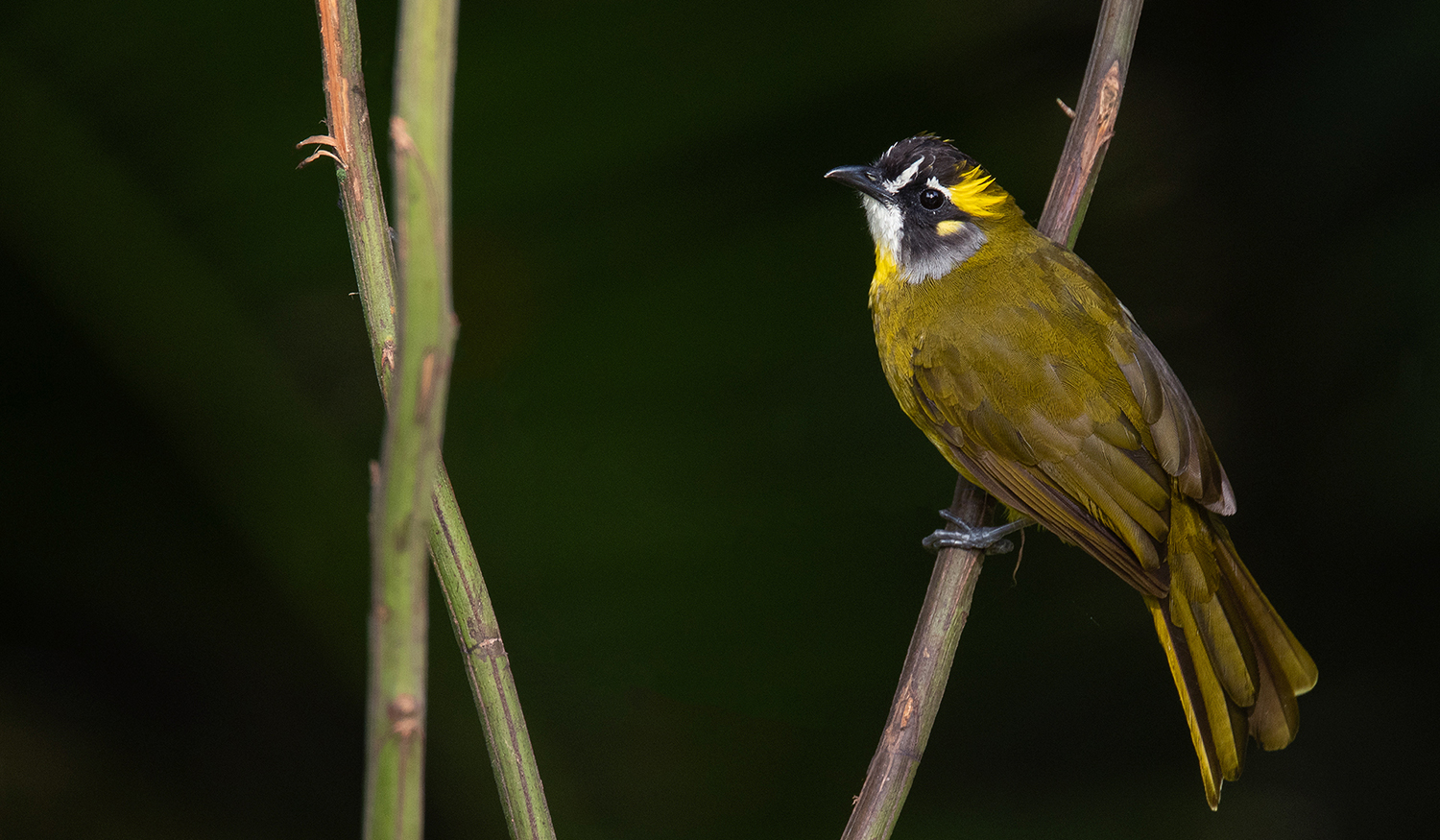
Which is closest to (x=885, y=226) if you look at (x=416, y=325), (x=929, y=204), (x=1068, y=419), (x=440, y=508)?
(x=929, y=204)

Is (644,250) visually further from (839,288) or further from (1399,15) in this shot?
(1399,15)

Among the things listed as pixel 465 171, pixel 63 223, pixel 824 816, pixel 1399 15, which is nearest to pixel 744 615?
pixel 824 816

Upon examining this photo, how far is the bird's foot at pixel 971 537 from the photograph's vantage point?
1.80 meters

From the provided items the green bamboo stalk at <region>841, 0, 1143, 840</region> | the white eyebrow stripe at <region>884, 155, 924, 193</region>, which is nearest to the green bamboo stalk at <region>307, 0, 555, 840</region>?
the green bamboo stalk at <region>841, 0, 1143, 840</region>

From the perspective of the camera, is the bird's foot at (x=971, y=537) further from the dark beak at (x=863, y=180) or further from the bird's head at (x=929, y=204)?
the dark beak at (x=863, y=180)

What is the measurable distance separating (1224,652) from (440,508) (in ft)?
4.44

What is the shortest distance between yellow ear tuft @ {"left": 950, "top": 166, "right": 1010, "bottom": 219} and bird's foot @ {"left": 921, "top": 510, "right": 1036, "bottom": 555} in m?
0.61

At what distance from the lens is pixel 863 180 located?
2246mm

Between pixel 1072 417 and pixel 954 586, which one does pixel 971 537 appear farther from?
pixel 1072 417

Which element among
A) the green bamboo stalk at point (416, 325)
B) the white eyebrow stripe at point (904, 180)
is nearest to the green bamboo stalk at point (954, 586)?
the white eyebrow stripe at point (904, 180)

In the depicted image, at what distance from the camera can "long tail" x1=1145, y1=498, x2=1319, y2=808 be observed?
6.12ft

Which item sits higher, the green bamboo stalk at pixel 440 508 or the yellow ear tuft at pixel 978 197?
the yellow ear tuft at pixel 978 197

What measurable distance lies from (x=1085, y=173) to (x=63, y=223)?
1.65m

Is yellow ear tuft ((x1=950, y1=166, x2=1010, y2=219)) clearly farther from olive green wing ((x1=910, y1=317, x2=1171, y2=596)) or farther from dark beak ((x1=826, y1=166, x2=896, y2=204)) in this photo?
olive green wing ((x1=910, y1=317, x2=1171, y2=596))
